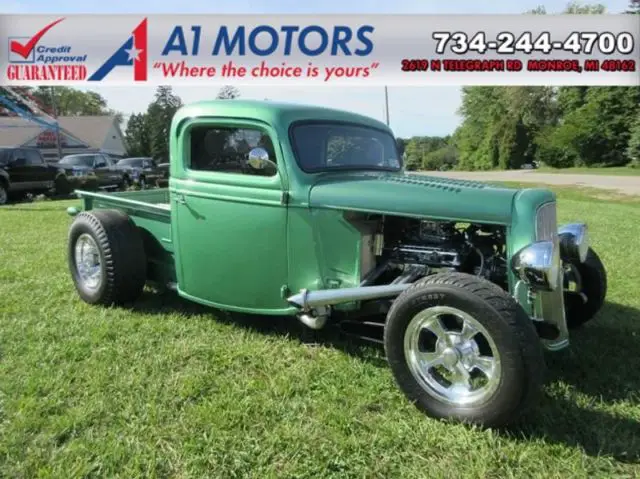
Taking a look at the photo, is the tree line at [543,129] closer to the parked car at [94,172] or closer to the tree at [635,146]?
the tree at [635,146]

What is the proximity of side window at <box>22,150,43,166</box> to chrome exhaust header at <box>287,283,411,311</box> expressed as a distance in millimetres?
15780

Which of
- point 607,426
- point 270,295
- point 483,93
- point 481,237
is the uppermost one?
point 483,93

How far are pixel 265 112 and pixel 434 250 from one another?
1459 millimetres

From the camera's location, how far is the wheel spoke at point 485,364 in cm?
274

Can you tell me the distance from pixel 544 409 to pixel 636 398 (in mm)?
604

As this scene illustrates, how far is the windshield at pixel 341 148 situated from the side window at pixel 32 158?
15.2 metres

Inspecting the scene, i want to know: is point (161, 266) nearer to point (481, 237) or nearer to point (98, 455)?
point (98, 455)

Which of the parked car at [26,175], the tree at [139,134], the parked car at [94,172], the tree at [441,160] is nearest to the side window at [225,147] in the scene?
the parked car at [26,175]

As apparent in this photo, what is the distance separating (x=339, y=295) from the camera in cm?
327

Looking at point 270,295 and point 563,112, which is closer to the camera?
point 270,295

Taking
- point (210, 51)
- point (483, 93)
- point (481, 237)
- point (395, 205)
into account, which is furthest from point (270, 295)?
point (483, 93)

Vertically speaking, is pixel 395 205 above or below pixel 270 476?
above

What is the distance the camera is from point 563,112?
165ft

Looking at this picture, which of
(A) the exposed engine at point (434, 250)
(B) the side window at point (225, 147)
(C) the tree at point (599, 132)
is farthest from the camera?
(C) the tree at point (599, 132)
